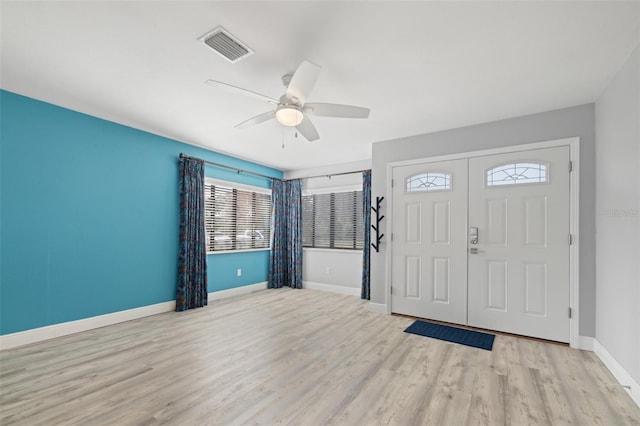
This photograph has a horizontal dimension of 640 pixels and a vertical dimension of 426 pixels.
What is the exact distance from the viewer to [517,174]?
11.3 feet

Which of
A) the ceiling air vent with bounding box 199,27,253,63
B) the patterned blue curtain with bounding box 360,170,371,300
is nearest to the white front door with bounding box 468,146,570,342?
the patterned blue curtain with bounding box 360,170,371,300

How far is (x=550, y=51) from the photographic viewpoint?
218cm

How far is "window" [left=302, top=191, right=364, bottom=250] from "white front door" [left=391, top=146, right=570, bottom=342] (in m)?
1.41

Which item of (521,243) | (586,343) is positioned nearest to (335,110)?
(521,243)

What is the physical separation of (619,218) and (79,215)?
5534 mm

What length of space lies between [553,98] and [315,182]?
408 cm

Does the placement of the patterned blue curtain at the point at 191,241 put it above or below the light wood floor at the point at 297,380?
above

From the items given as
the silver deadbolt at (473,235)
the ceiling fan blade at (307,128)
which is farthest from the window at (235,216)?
the silver deadbolt at (473,235)

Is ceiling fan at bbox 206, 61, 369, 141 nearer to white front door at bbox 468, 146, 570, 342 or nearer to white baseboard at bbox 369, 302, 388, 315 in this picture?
white front door at bbox 468, 146, 570, 342

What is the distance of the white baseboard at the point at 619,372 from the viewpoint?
6.97 feet

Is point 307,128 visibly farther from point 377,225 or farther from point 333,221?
point 333,221

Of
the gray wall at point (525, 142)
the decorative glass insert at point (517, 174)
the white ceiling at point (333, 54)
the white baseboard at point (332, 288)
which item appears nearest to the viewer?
the white ceiling at point (333, 54)

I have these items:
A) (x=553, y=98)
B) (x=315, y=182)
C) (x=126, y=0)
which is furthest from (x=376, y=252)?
(x=126, y=0)

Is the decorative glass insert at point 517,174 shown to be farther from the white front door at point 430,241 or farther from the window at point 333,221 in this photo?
the window at point 333,221
